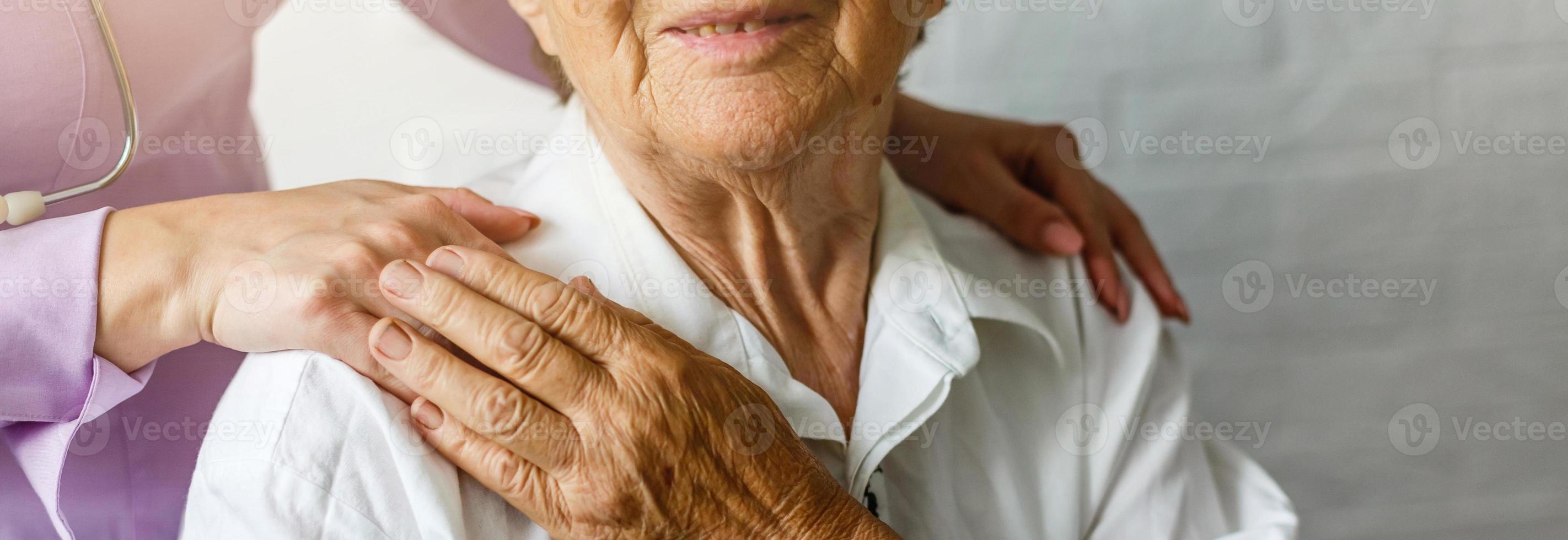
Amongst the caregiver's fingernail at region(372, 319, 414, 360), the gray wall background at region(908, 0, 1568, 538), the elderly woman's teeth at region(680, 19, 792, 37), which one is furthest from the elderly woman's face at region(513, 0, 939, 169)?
the gray wall background at region(908, 0, 1568, 538)

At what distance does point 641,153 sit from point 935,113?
1.66 feet

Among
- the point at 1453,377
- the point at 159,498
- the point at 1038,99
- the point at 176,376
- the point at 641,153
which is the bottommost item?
the point at 1453,377

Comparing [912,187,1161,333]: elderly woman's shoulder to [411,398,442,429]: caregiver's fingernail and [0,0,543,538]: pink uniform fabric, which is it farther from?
[0,0,543,538]: pink uniform fabric

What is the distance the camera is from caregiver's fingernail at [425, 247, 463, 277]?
2.30ft

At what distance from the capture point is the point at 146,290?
0.71 meters

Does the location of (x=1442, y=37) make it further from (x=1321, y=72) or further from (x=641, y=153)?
(x=641, y=153)

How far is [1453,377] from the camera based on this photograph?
162 cm

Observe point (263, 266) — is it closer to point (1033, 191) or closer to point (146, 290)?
point (146, 290)

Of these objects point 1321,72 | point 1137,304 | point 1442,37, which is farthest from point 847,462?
point 1442,37

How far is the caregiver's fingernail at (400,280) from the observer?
67 centimetres

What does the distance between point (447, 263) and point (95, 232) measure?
0.84 ft

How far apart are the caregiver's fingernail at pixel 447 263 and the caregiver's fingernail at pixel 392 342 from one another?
5 cm

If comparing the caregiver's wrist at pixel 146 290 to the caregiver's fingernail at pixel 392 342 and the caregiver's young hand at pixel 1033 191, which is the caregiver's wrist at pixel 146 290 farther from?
the caregiver's young hand at pixel 1033 191

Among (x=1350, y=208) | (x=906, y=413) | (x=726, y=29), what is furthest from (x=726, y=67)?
(x=1350, y=208)
